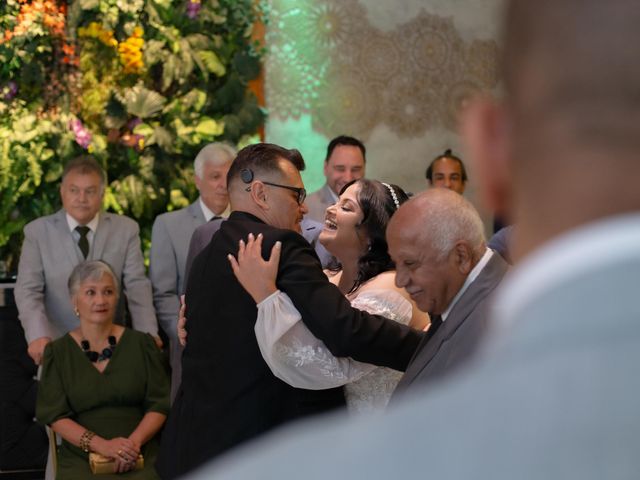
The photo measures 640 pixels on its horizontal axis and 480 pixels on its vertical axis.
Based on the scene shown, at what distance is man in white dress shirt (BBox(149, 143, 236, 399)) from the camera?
547 centimetres

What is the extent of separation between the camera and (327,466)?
0.55 metres

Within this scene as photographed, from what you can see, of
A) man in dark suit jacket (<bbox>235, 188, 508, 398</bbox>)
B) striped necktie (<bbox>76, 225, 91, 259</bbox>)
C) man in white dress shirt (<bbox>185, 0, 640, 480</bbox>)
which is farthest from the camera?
striped necktie (<bbox>76, 225, 91, 259</bbox>)

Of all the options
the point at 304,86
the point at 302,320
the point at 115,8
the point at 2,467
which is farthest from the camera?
the point at 304,86

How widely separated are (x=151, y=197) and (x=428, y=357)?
4.75 metres

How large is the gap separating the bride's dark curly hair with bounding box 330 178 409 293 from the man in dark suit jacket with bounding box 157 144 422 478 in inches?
12.4

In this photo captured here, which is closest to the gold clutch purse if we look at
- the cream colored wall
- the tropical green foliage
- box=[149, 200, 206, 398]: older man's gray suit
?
box=[149, 200, 206, 398]: older man's gray suit

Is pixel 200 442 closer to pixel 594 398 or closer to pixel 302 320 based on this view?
pixel 302 320

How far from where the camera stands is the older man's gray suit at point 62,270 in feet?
18.1

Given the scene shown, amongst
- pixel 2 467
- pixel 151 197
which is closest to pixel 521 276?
pixel 2 467

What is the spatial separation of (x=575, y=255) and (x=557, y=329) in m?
0.04

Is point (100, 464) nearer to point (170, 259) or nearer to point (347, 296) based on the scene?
point (170, 259)

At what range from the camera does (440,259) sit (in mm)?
2762

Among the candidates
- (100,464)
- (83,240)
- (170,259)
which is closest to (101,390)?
(100,464)

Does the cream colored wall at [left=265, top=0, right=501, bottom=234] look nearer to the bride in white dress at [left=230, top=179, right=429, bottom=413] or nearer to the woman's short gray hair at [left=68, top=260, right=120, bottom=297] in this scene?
the woman's short gray hair at [left=68, top=260, right=120, bottom=297]
